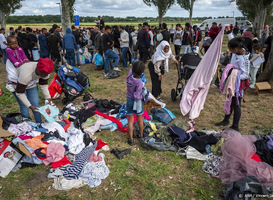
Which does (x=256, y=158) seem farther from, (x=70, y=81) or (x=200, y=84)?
(x=70, y=81)

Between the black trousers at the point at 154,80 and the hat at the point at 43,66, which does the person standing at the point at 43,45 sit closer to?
the black trousers at the point at 154,80

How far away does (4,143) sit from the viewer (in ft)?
11.4

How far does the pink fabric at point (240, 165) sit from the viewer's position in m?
2.96

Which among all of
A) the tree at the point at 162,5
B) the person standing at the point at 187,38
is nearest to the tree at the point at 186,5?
the tree at the point at 162,5

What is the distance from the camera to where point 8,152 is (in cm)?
347

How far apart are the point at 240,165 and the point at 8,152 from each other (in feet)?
12.3

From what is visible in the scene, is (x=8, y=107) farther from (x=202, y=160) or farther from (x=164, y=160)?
(x=202, y=160)

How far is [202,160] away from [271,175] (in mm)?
1048

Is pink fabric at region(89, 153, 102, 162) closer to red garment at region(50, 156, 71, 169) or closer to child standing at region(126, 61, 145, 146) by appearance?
red garment at region(50, 156, 71, 169)

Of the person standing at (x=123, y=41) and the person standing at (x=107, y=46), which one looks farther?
the person standing at (x=123, y=41)

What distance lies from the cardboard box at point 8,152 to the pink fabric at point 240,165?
3160 millimetres

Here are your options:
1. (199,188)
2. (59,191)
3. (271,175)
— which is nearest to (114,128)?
(59,191)

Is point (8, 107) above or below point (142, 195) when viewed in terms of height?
above

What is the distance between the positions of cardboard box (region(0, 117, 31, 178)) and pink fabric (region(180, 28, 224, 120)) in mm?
3607
